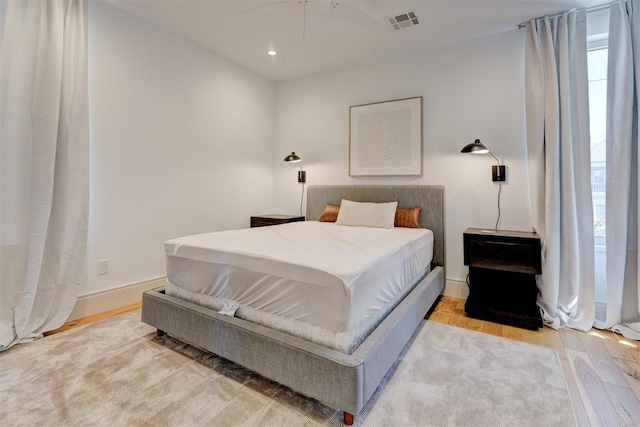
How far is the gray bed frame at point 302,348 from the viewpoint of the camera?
1.32 m

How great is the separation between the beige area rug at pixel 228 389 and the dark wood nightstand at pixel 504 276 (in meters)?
0.42

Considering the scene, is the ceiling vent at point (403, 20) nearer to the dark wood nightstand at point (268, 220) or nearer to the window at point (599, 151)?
A: the window at point (599, 151)

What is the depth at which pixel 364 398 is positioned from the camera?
1347 millimetres

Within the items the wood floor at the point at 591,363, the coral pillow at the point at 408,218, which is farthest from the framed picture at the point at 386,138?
the wood floor at the point at 591,363

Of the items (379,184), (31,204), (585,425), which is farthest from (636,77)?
(31,204)

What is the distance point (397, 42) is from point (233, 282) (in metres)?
2.98

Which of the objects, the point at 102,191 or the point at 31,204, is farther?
the point at 102,191

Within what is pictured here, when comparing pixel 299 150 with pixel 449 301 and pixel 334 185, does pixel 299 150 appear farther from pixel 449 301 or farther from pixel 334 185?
pixel 449 301

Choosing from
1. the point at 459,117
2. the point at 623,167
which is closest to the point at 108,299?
the point at 459,117

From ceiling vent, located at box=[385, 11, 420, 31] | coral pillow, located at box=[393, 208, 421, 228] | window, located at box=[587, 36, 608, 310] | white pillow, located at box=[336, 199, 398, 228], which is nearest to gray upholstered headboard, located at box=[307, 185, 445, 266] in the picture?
coral pillow, located at box=[393, 208, 421, 228]

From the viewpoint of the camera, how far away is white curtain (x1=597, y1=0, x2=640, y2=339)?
2.29 meters

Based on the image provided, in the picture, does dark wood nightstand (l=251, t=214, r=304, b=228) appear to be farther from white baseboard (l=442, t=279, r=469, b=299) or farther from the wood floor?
white baseboard (l=442, t=279, r=469, b=299)

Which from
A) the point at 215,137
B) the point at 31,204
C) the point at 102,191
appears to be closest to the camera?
the point at 31,204

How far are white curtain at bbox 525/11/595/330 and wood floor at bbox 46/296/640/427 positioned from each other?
0.22m
